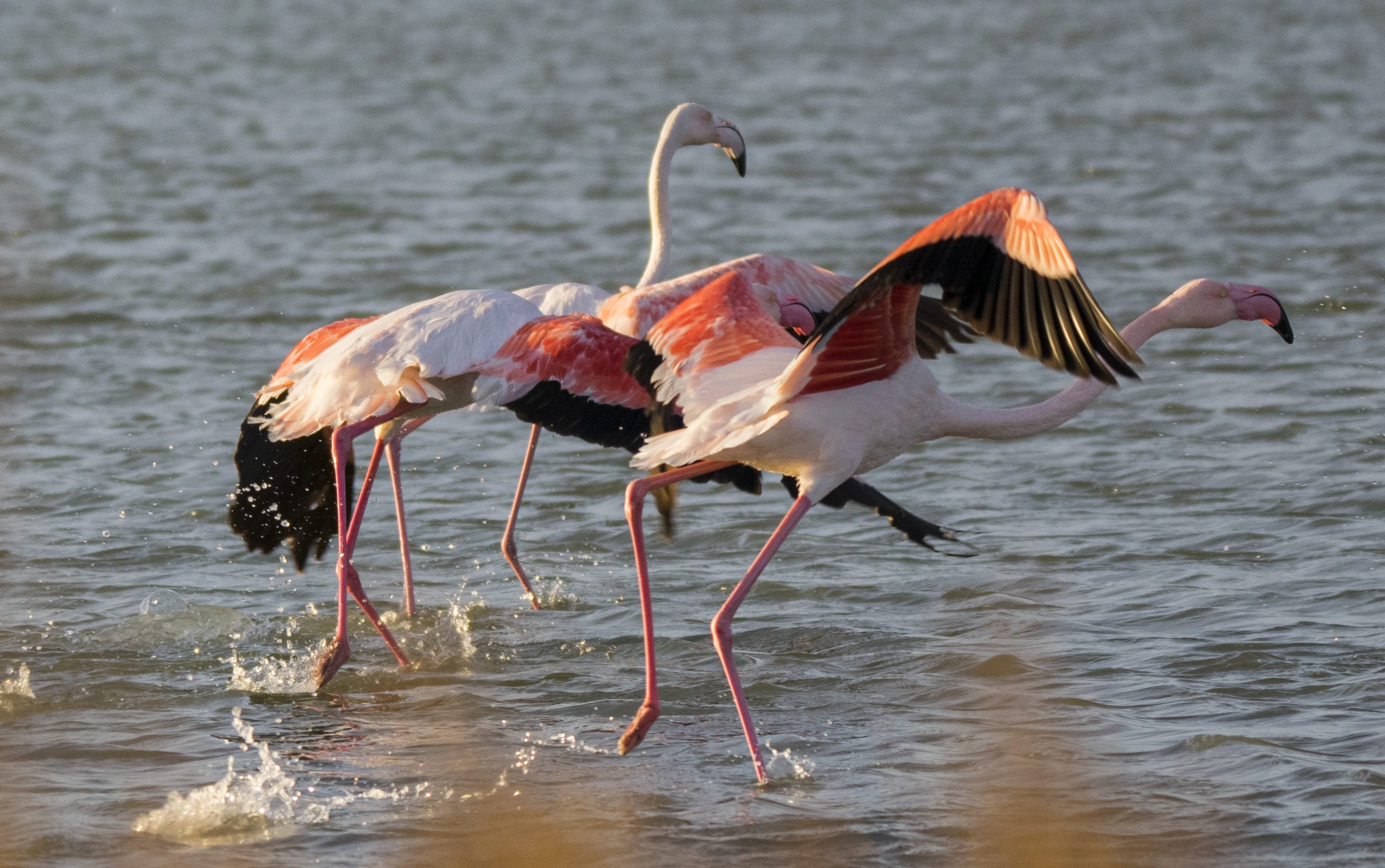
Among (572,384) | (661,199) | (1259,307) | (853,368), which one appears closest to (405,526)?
(572,384)

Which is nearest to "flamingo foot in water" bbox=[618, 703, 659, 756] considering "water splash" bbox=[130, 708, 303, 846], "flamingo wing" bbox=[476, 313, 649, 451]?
"water splash" bbox=[130, 708, 303, 846]

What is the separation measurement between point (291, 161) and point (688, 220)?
6.04 m

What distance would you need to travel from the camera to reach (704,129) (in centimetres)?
880

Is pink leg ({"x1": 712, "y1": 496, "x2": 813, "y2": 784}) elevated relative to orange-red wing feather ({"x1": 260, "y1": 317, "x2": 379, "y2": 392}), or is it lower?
lower

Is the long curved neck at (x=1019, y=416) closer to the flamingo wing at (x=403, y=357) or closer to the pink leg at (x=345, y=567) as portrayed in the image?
the flamingo wing at (x=403, y=357)

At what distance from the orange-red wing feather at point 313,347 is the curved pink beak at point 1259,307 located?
3.14 meters

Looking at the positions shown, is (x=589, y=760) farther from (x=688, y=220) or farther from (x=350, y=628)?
(x=688, y=220)

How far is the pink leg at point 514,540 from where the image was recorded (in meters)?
7.88

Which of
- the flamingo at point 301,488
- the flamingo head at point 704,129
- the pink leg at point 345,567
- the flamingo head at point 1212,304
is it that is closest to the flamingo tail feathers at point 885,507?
the flamingo head at point 1212,304

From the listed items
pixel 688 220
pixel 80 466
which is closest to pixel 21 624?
pixel 80 466

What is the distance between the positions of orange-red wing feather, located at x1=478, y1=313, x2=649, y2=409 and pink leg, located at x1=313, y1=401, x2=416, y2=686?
1.97ft

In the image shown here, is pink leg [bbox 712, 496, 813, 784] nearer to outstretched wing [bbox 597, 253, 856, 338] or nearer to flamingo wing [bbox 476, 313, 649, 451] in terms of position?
flamingo wing [bbox 476, 313, 649, 451]

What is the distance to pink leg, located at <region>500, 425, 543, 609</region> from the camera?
7.88m

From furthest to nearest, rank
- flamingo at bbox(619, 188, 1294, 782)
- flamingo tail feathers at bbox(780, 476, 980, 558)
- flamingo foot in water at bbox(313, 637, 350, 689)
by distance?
flamingo foot in water at bbox(313, 637, 350, 689), flamingo tail feathers at bbox(780, 476, 980, 558), flamingo at bbox(619, 188, 1294, 782)
